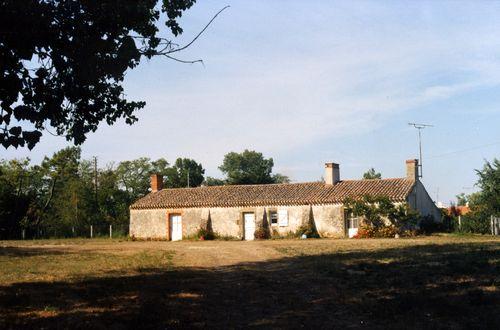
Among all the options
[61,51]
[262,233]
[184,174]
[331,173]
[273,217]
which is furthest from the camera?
[184,174]

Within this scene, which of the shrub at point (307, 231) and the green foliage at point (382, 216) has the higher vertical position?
the green foliage at point (382, 216)

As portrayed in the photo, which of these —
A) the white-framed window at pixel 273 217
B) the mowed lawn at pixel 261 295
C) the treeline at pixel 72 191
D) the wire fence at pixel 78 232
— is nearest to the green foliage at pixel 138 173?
the treeline at pixel 72 191

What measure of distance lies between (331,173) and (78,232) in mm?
25152

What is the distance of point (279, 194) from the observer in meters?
38.4

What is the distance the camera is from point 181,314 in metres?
8.86

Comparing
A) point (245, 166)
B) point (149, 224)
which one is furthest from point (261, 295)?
point (245, 166)

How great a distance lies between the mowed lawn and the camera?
835 centimetres

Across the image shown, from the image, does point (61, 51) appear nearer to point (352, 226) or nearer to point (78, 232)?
point (352, 226)

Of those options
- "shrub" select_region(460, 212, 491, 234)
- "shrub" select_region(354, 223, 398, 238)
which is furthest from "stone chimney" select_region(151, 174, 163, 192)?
"shrub" select_region(460, 212, 491, 234)

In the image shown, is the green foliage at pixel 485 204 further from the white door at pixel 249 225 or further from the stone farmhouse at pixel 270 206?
the white door at pixel 249 225

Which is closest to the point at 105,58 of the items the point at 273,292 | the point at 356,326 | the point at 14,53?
the point at 14,53

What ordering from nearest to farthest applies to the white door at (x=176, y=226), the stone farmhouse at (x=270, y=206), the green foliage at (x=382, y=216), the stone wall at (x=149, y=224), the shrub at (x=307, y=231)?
the green foliage at (x=382, y=216) → the shrub at (x=307, y=231) → the stone farmhouse at (x=270, y=206) → the white door at (x=176, y=226) → the stone wall at (x=149, y=224)

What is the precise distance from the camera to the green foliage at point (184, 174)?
2835 inches

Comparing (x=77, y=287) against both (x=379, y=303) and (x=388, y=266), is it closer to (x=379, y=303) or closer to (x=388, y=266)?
(x=379, y=303)
